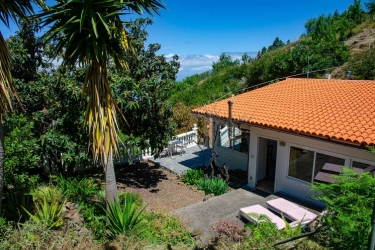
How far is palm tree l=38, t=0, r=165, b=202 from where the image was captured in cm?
616

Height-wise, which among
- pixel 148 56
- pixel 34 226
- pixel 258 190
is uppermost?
pixel 148 56

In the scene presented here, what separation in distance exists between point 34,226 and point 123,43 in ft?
16.2

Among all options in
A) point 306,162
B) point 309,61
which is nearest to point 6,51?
point 306,162

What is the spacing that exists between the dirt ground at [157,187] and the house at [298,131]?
295 cm

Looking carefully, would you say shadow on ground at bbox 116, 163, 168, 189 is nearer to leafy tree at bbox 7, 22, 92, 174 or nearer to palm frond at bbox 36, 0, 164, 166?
leafy tree at bbox 7, 22, 92, 174

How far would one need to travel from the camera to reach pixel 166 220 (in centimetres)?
853

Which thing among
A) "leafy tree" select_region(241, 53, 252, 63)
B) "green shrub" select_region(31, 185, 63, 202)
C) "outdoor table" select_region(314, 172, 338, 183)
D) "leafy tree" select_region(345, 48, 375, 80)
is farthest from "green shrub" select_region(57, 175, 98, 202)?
"leafy tree" select_region(241, 53, 252, 63)

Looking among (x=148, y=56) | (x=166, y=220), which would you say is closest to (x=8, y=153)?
(x=166, y=220)

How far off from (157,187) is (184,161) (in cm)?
384

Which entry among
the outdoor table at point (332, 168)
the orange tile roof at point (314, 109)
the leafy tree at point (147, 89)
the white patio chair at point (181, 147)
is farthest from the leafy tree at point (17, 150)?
the white patio chair at point (181, 147)

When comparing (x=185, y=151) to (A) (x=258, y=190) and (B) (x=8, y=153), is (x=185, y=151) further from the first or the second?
(B) (x=8, y=153)

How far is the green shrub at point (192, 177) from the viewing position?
13.0 meters

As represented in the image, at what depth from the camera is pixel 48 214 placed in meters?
7.09

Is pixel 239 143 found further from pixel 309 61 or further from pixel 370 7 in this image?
pixel 370 7
